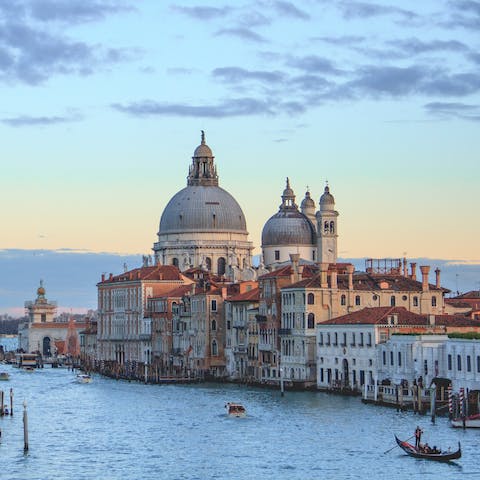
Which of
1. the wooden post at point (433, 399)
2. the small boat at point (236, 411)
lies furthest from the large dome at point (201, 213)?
the wooden post at point (433, 399)

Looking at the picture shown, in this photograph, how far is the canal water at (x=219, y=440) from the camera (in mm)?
43844

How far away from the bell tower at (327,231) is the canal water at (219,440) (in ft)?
136

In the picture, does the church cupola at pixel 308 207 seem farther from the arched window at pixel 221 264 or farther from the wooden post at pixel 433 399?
the wooden post at pixel 433 399

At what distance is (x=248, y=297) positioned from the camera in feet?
288

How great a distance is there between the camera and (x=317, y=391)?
73.8 m

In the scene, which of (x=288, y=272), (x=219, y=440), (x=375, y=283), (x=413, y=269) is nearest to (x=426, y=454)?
(x=219, y=440)

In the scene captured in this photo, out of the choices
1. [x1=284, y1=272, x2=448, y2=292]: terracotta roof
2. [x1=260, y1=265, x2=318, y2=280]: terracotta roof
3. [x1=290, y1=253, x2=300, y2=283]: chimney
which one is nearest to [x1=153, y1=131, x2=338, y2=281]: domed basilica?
[x1=260, y1=265, x2=318, y2=280]: terracotta roof

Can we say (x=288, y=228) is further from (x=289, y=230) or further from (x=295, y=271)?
(x=295, y=271)

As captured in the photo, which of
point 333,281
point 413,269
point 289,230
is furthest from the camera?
point 289,230

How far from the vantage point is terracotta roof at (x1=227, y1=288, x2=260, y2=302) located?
86875mm

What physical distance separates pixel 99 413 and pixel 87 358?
5488cm

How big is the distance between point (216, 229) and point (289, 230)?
36.7ft

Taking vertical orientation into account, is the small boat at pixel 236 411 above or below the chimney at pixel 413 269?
below

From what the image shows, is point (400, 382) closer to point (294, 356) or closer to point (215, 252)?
point (294, 356)
